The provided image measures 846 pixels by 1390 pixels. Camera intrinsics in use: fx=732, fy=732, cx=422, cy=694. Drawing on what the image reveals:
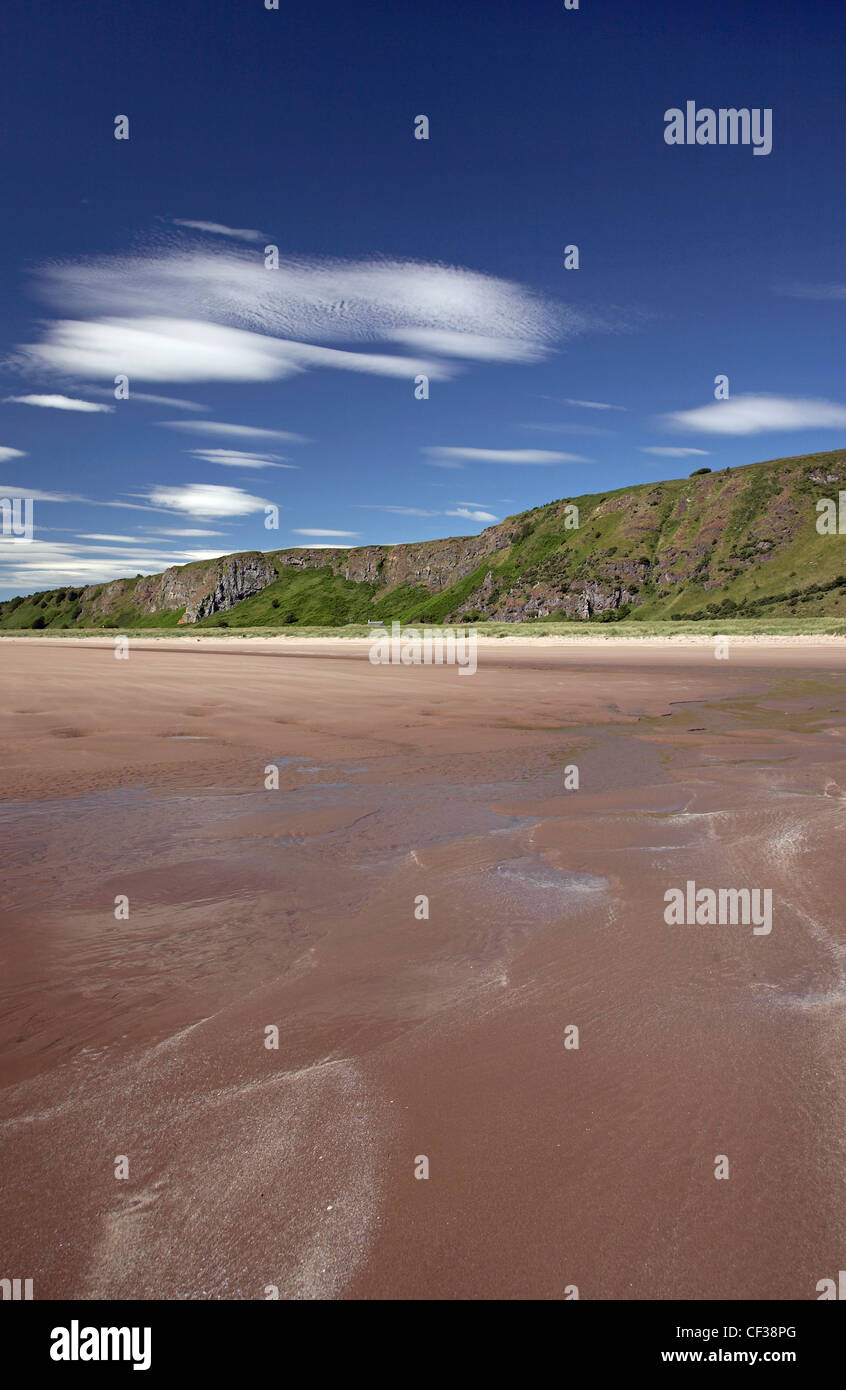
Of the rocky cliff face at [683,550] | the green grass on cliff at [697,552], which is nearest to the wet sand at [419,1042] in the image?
the green grass on cliff at [697,552]

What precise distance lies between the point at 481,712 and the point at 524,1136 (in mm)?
14974

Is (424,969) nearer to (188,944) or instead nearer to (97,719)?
(188,944)

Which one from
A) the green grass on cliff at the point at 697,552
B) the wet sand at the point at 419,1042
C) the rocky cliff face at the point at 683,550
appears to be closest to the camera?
the wet sand at the point at 419,1042

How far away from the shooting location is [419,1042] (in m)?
4.07

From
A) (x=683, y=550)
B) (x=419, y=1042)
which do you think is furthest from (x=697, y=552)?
(x=419, y=1042)

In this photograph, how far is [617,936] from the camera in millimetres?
5461

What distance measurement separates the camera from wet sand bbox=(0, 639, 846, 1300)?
8.93 feet

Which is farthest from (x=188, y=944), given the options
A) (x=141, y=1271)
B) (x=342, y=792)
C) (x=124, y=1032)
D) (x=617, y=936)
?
(x=342, y=792)

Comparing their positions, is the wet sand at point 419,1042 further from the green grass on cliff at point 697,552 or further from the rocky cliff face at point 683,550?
the rocky cliff face at point 683,550

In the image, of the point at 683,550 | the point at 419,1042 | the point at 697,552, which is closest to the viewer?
the point at 419,1042

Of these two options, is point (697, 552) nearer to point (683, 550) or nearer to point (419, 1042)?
point (683, 550)

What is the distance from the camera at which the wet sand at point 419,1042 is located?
2.72 meters
